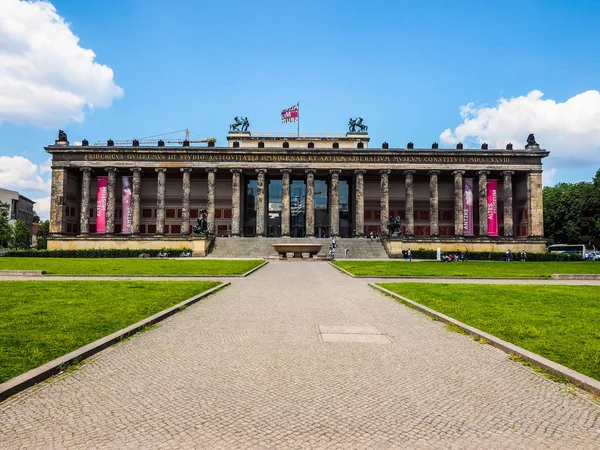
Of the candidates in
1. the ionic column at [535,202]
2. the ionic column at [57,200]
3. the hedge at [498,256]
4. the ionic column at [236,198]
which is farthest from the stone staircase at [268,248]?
the ionic column at [535,202]

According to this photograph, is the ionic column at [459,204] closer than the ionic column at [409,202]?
Yes

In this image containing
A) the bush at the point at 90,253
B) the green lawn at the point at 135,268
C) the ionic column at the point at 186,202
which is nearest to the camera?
the green lawn at the point at 135,268

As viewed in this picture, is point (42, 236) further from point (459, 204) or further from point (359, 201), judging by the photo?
point (459, 204)

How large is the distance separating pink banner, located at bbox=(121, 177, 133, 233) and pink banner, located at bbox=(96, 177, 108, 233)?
2.66 m

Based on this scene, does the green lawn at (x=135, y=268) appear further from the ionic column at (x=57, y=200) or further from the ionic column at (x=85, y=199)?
the ionic column at (x=57, y=200)

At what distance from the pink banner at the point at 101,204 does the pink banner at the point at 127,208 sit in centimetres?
266

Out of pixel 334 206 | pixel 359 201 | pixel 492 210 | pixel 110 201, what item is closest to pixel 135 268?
pixel 110 201

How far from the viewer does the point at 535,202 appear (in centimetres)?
6625

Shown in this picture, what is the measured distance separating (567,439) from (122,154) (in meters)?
70.0

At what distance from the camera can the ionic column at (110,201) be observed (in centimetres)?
6538

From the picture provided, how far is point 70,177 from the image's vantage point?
231 feet

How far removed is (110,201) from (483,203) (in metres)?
56.9

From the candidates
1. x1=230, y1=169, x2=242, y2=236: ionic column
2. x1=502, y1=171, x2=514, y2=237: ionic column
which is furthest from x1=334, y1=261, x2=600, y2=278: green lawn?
x1=230, y1=169, x2=242, y2=236: ionic column

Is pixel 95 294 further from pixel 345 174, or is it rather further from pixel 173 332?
pixel 345 174
